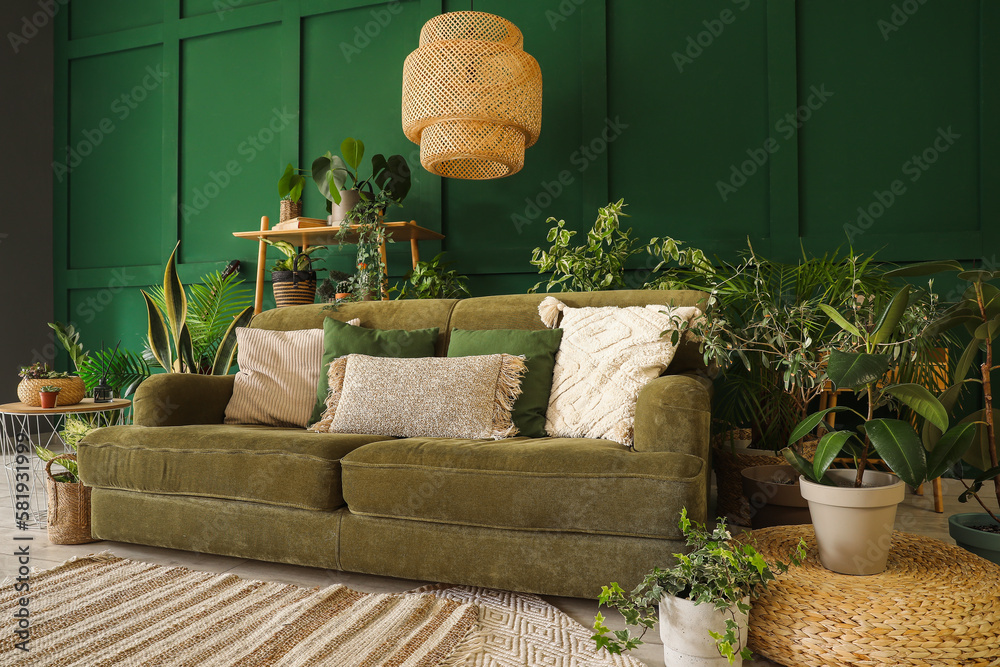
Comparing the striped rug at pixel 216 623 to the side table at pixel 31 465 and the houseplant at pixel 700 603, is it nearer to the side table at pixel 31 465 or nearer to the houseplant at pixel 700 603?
the houseplant at pixel 700 603

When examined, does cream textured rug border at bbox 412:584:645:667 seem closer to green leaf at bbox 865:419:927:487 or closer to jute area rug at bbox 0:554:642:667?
jute area rug at bbox 0:554:642:667

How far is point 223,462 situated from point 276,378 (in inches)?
21.8

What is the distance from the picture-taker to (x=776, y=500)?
2160mm

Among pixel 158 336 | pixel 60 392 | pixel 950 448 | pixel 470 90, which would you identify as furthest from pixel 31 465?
pixel 950 448

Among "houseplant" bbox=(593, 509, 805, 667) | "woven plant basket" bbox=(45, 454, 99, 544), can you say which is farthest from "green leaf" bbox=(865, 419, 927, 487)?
"woven plant basket" bbox=(45, 454, 99, 544)

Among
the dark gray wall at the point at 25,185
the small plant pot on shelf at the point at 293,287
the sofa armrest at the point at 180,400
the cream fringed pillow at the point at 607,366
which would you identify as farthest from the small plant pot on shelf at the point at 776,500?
the dark gray wall at the point at 25,185

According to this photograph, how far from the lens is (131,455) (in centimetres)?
200

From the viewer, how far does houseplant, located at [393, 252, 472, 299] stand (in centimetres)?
316

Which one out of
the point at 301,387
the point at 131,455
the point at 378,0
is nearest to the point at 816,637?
the point at 301,387

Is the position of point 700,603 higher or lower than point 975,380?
lower

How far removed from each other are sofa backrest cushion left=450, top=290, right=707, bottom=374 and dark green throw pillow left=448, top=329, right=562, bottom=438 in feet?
0.39

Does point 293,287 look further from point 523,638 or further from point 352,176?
point 523,638

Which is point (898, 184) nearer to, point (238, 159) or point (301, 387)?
point (301, 387)

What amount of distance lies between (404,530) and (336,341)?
877 millimetres
